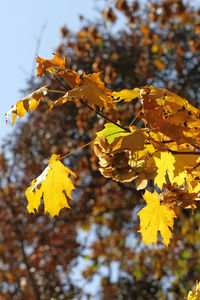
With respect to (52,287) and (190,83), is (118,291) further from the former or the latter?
(190,83)

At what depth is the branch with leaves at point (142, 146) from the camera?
4.38 feet

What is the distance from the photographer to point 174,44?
23.4 ft

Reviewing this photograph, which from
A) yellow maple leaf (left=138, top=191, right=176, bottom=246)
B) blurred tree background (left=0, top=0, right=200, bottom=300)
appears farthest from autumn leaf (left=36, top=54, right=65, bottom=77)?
blurred tree background (left=0, top=0, right=200, bottom=300)

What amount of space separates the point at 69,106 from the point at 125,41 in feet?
6.62

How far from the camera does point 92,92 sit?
1.37m

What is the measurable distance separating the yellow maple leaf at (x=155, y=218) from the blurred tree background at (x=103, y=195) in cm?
406

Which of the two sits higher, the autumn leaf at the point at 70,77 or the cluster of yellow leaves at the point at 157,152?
the autumn leaf at the point at 70,77

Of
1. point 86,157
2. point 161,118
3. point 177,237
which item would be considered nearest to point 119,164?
point 161,118

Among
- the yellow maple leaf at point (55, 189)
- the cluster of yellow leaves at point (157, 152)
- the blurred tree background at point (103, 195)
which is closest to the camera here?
the cluster of yellow leaves at point (157, 152)

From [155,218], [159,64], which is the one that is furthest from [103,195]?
[155,218]

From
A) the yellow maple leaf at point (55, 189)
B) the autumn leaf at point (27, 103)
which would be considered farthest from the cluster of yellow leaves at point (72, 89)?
the yellow maple leaf at point (55, 189)

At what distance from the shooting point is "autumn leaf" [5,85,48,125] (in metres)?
1.42

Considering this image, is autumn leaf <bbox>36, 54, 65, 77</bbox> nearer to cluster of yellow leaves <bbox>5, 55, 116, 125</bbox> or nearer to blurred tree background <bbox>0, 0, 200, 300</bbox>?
cluster of yellow leaves <bbox>5, 55, 116, 125</bbox>

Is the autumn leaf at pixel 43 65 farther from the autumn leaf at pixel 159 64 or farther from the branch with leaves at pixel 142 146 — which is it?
the autumn leaf at pixel 159 64
